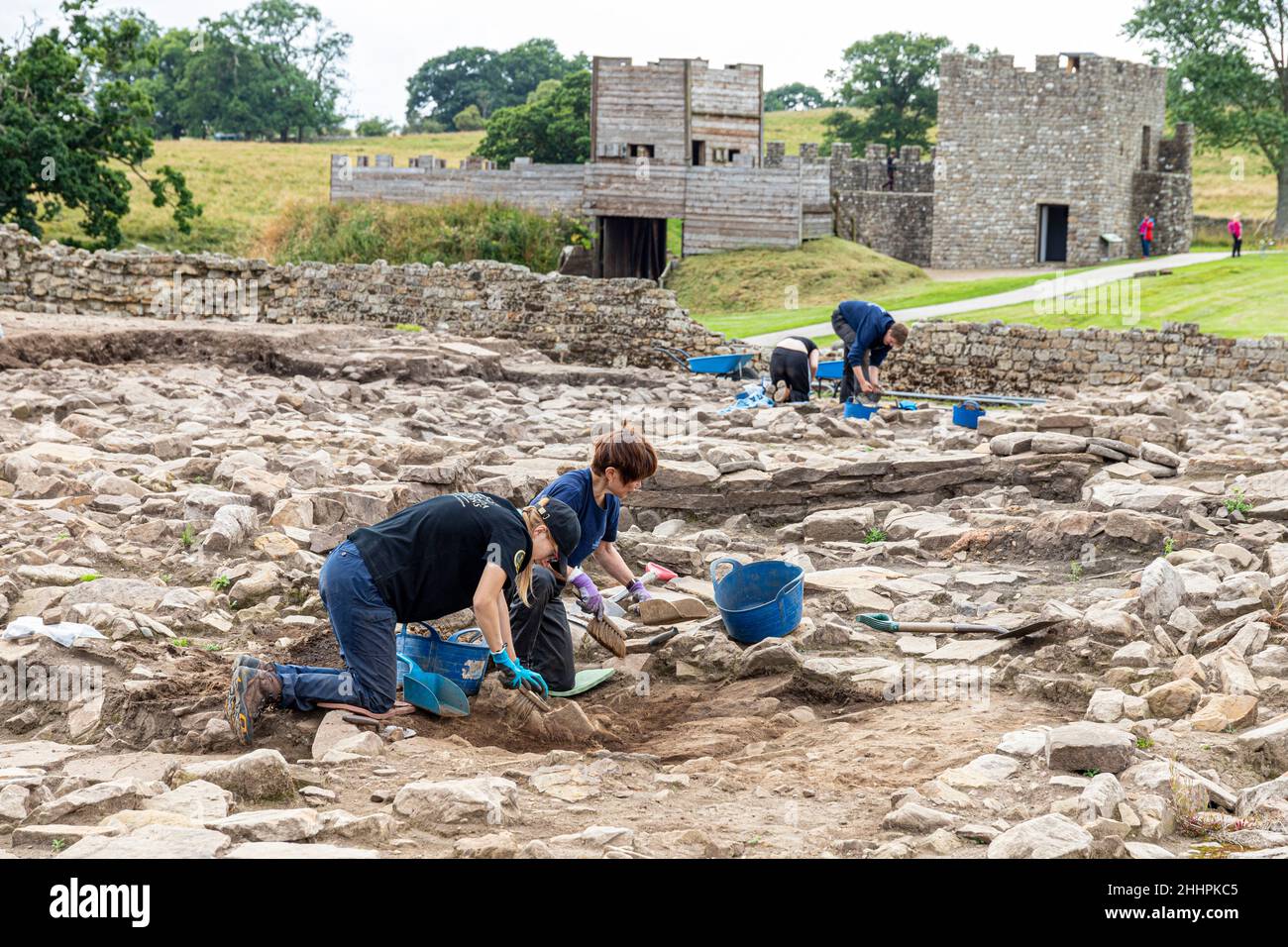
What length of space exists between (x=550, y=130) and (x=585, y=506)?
37578 millimetres

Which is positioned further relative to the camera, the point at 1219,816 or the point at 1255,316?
the point at 1255,316

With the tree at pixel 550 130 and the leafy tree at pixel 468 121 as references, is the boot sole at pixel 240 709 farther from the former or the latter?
the leafy tree at pixel 468 121

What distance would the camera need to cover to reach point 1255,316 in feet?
73.4

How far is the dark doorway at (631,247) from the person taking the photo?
31.9m

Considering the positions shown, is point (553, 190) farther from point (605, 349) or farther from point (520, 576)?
point (520, 576)

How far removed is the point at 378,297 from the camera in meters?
20.8

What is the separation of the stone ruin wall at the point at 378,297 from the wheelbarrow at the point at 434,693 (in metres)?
13.9

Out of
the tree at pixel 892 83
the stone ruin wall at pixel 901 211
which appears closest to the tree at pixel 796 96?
the tree at pixel 892 83

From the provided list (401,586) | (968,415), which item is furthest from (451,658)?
(968,415)

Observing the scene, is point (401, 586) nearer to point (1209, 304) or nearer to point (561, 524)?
point (561, 524)

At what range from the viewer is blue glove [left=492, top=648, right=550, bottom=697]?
5.29 metres
